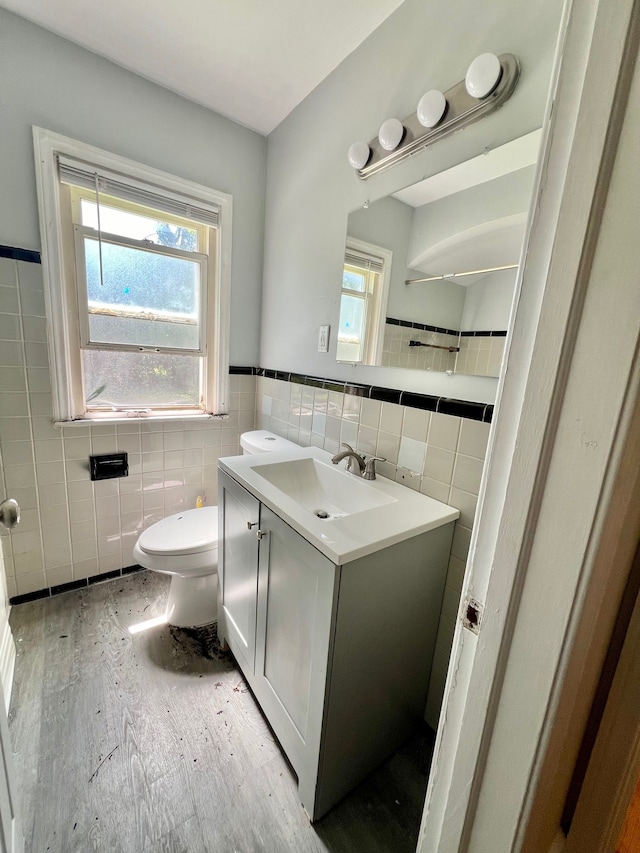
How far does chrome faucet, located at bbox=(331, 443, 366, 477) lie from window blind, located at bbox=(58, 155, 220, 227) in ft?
4.79

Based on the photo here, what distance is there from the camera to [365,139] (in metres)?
1.30

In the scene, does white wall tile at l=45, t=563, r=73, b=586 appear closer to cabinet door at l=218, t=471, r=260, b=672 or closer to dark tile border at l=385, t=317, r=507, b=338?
cabinet door at l=218, t=471, r=260, b=672

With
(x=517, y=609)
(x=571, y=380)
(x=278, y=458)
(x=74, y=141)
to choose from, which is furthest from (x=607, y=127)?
(x=74, y=141)

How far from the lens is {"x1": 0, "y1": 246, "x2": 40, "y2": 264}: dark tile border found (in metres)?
1.37

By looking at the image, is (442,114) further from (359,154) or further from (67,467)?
(67,467)

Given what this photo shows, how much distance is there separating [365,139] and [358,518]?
4.63ft

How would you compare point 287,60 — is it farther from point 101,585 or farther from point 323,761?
point 101,585

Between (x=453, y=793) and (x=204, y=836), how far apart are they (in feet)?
2.87

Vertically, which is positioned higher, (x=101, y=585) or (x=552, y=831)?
(x=552, y=831)

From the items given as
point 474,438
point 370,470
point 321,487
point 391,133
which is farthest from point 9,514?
point 391,133

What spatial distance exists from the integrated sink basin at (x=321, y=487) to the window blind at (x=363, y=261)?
2.60ft

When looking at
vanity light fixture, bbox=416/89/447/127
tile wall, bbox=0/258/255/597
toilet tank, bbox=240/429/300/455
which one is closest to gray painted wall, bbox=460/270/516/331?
vanity light fixture, bbox=416/89/447/127

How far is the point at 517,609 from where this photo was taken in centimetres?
40

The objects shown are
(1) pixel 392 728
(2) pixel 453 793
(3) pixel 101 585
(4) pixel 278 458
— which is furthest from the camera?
(3) pixel 101 585
